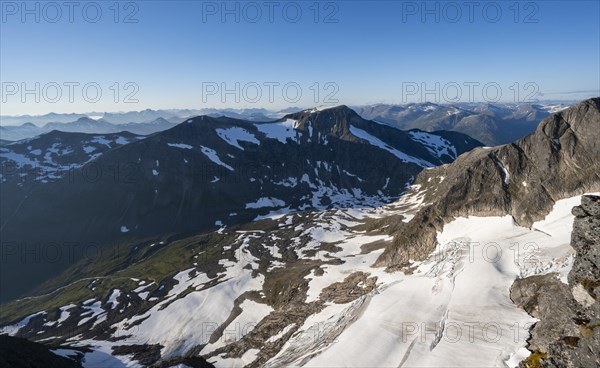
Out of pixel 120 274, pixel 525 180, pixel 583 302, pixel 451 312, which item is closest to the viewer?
pixel 583 302

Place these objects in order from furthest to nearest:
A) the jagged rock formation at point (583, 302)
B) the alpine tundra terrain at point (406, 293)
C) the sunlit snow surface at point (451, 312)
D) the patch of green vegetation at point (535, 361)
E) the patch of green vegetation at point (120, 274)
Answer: the patch of green vegetation at point (120, 274) < the sunlit snow surface at point (451, 312) < the alpine tundra terrain at point (406, 293) < the patch of green vegetation at point (535, 361) < the jagged rock formation at point (583, 302)

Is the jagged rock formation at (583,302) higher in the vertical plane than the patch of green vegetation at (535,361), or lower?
higher

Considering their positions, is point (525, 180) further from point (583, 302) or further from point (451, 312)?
point (583, 302)

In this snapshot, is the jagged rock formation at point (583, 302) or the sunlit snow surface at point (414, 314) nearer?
the jagged rock formation at point (583, 302)

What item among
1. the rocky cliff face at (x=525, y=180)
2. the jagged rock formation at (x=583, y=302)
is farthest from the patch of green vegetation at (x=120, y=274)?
the jagged rock formation at (x=583, y=302)

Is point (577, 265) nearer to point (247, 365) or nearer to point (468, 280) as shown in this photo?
point (468, 280)

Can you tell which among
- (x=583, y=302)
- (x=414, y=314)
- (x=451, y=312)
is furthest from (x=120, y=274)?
(x=583, y=302)

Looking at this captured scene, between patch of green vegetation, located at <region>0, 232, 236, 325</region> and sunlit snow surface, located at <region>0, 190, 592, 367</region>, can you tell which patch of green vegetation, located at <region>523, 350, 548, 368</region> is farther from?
patch of green vegetation, located at <region>0, 232, 236, 325</region>

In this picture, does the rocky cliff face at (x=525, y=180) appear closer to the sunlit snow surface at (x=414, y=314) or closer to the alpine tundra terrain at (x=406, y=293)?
the alpine tundra terrain at (x=406, y=293)

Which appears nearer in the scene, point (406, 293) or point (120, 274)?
point (406, 293)

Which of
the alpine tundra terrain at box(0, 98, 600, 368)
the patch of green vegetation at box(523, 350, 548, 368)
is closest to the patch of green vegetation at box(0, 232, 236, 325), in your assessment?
the alpine tundra terrain at box(0, 98, 600, 368)
